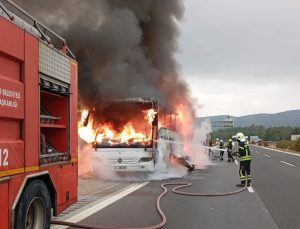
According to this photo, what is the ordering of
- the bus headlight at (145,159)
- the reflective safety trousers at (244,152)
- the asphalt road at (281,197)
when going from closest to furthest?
the asphalt road at (281,197)
the reflective safety trousers at (244,152)
the bus headlight at (145,159)

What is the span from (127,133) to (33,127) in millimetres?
9652

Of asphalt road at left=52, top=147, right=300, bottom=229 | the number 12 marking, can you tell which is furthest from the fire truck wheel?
asphalt road at left=52, top=147, right=300, bottom=229

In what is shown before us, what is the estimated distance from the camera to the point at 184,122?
21812mm

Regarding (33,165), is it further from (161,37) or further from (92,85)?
(161,37)

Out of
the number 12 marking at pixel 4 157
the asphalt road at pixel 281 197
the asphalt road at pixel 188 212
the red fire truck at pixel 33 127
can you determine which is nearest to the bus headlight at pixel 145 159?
the asphalt road at pixel 188 212

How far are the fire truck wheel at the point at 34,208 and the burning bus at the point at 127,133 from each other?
8325 millimetres

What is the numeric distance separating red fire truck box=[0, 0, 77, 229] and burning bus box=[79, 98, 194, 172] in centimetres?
717

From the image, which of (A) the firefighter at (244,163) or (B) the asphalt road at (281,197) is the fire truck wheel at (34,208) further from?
(A) the firefighter at (244,163)

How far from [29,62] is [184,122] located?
660 inches

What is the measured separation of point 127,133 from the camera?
592 inches

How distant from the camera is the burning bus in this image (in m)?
14.2

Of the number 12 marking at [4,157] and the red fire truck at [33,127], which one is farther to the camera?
the red fire truck at [33,127]

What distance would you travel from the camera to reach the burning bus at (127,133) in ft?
46.6

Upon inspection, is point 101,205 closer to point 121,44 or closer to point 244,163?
point 244,163
